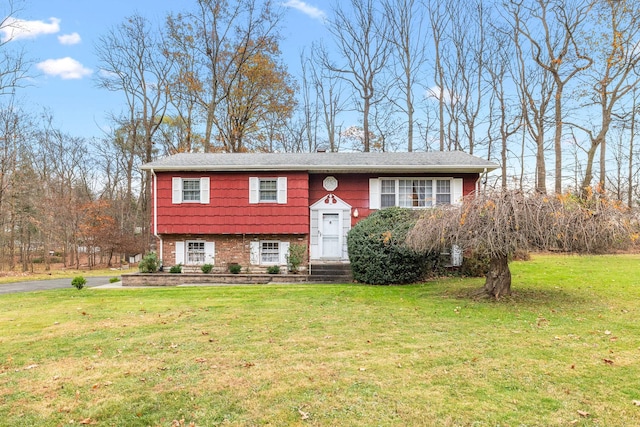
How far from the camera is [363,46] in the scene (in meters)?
26.3

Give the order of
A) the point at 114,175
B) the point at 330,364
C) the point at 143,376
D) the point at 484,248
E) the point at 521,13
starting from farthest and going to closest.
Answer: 1. the point at 114,175
2. the point at 521,13
3. the point at 484,248
4. the point at 330,364
5. the point at 143,376

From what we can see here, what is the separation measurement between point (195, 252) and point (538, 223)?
1147 cm

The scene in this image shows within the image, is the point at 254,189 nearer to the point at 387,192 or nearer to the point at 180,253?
the point at 180,253

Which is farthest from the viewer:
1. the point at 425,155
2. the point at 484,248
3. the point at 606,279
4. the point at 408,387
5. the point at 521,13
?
the point at 521,13

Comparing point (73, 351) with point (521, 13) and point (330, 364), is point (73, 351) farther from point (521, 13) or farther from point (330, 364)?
point (521, 13)

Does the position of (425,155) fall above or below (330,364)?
above

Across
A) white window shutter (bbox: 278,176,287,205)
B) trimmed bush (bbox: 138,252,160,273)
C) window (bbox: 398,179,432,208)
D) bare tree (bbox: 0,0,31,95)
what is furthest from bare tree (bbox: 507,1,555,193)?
bare tree (bbox: 0,0,31,95)

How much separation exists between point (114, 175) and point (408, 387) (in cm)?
2922

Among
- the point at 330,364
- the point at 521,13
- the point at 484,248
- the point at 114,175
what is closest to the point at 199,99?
the point at 114,175

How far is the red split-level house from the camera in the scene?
1416cm

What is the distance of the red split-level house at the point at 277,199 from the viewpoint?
557 inches

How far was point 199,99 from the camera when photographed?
81.1 feet

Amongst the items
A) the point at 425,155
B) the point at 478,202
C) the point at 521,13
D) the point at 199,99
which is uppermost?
the point at 521,13

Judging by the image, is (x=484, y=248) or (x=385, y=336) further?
(x=484, y=248)
